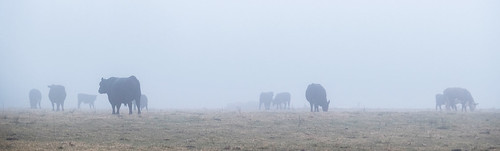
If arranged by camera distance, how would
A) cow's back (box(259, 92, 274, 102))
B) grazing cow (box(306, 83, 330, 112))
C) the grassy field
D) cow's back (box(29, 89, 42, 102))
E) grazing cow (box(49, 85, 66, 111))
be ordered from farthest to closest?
cow's back (box(259, 92, 274, 102))
cow's back (box(29, 89, 42, 102))
grazing cow (box(49, 85, 66, 111))
grazing cow (box(306, 83, 330, 112))
the grassy field

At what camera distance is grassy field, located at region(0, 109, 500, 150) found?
22.2m

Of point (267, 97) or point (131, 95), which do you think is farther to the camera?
point (267, 97)

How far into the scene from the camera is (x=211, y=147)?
21.9 metres

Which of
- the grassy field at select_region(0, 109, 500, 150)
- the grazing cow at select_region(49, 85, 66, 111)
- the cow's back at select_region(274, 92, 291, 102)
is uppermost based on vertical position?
the grazing cow at select_region(49, 85, 66, 111)

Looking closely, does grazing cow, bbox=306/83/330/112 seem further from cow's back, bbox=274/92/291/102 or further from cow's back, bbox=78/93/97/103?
cow's back, bbox=78/93/97/103

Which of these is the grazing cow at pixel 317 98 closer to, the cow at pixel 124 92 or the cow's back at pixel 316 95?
the cow's back at pixel 316 95

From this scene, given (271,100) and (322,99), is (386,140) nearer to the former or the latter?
(322,99)

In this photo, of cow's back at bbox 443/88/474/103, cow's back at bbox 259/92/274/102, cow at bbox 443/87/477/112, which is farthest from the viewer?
cow's back at bbox 259/92/274/102

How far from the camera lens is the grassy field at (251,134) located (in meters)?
22.2

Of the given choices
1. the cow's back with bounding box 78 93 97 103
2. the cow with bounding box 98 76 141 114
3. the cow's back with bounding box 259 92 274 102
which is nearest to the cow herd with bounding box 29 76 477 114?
the cow with bounding box 98 76 141 114

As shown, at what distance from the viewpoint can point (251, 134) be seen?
27484 millimetres

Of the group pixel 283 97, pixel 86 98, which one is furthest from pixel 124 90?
pixel 283 97

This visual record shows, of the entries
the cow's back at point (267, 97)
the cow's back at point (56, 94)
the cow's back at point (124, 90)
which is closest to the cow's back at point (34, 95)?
the cow's back at point (56, 94)

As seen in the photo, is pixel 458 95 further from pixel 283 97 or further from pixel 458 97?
pixel 283 97
